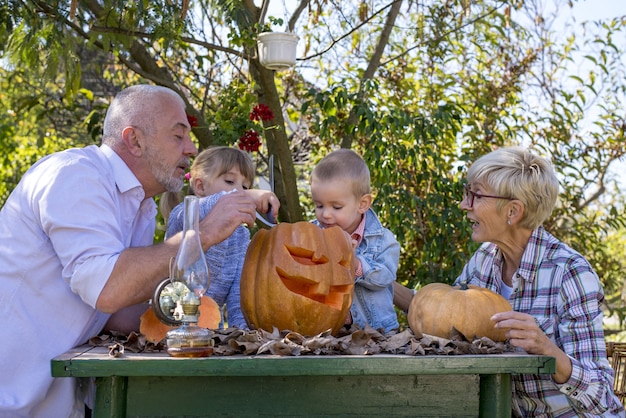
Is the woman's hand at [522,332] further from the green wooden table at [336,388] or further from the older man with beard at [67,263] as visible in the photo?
the older man with beard at [67,263]

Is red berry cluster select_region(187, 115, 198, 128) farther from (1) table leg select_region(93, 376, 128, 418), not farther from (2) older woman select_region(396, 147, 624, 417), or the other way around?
(1) table leg select_region(93, 376, 128, 418)

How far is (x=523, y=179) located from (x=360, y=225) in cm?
69

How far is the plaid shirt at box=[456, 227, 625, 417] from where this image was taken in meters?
2.66

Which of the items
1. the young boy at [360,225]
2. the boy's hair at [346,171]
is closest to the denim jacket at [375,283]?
the young boy at [360,225]

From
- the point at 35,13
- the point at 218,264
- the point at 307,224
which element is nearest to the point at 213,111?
the point at 35,13

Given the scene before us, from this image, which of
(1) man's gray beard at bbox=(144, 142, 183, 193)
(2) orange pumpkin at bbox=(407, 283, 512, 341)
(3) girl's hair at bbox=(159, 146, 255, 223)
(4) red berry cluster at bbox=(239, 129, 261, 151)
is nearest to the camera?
(2) orange pumpkin at bbox=(407, 283, 512, 341)

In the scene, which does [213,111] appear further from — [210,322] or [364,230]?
[210,322]

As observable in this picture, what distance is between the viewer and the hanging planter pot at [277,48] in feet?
17.7

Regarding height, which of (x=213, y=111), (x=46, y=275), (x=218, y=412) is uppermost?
(x=213, y=111)

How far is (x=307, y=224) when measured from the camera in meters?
2.61

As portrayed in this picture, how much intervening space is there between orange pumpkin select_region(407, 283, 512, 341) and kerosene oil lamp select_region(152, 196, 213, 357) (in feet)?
2.38

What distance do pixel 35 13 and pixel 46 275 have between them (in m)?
2.64

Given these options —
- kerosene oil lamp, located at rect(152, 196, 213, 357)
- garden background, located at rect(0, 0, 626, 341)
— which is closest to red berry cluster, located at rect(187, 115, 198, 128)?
garden background, located at rect(0, 0, 626, 341)

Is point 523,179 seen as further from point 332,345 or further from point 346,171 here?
point 332,345
